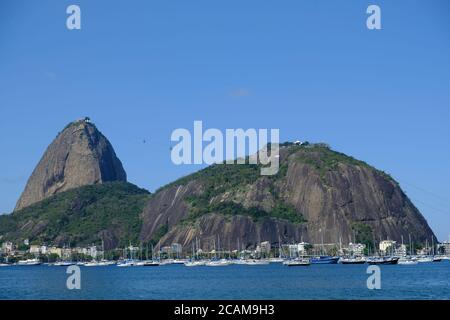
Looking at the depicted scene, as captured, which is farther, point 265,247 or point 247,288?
point 265,247

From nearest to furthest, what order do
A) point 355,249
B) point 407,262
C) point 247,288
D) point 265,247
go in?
point 247,288
point 407,262
point 355,249
point 265,247

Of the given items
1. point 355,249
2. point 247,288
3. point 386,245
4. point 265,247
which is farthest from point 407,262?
point 247,288

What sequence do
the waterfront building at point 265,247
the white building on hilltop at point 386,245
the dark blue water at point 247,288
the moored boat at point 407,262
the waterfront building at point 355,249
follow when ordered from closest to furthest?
the dark blue water at point 247,288, the moored boat at point 407,262, the waterfront building at point 355,249, the white building on hilltop at point 386,245, the waterfront building at point 265,247

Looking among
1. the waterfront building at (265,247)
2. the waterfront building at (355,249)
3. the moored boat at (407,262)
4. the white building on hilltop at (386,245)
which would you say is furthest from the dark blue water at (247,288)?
the waterfront building at (265,247)

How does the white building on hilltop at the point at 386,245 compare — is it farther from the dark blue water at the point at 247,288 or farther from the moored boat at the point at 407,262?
the dark blue water at the point at 247,288

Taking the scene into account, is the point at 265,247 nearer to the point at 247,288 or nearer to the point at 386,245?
the point at 386,245

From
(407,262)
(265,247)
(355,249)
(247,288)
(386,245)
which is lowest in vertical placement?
(407,262)

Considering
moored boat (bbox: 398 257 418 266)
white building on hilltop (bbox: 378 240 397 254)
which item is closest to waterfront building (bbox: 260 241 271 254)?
white building on hilltop (bbox: 378 240 397 254)

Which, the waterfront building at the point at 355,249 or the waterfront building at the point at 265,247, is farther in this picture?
the waterfront building at the point at 265,247

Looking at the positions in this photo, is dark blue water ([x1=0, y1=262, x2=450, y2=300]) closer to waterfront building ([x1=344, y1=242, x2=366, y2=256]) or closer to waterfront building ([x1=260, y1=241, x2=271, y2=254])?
waterfront building ([x1=344, y1=242, x2=366, y2=256])

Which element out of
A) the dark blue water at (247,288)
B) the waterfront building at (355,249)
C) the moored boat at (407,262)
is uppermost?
the waterfront building at (355,249)
